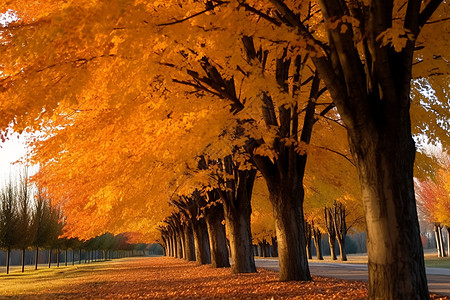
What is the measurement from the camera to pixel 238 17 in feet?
25.7

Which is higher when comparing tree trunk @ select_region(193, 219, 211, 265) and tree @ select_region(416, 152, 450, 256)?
tree @ select_region(416, 152, 450, 256)

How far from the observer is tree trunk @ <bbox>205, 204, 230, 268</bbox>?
2031 centimetres

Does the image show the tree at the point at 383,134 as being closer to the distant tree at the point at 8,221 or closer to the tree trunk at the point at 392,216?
the tree trunk at the point at 392,216

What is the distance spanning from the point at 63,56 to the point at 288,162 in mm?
5563

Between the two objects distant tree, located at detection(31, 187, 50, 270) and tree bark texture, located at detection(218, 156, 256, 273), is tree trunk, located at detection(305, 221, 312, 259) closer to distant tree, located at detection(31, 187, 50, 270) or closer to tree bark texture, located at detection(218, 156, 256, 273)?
distant tree, located at detection(31, 187, 50, 270)

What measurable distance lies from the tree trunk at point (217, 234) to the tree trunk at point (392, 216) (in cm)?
1469

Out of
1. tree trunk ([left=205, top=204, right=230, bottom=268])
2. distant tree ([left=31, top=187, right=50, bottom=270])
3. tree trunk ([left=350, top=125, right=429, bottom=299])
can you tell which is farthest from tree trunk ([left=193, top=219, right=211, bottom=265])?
tree trunk ([left=350, top=125, right=429, bottom=299])

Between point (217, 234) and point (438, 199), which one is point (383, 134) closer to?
point (217, 234)

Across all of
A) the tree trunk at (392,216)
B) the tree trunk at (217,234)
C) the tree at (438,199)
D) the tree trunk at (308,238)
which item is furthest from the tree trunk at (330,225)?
the tree trunk at (392,216)

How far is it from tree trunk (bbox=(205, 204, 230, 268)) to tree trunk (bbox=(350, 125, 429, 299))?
14.7 m

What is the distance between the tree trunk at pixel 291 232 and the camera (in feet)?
34.1

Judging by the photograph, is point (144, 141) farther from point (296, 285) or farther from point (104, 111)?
point (296, 285)

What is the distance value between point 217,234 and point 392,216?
49.6 feet

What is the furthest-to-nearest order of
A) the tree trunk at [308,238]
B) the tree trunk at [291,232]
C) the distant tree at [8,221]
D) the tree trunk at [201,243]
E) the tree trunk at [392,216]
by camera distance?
the tree trunk at [308,238] < the distant tree at [8,221] < the tree trunk at [201,243] < the tree trunk at [291,232] < the tree trunk at [392,216]
